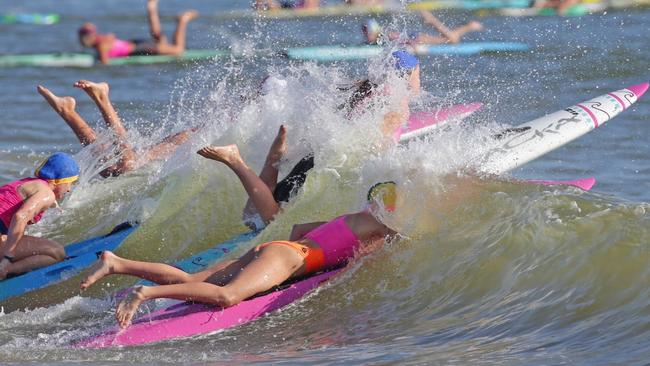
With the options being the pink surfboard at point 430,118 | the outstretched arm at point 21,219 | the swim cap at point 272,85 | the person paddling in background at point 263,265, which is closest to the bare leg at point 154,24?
the pink surfboard at point 430,118

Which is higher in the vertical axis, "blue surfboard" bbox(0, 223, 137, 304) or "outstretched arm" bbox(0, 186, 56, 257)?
"outstretched arm" bbox(0, 186, 56, 257)

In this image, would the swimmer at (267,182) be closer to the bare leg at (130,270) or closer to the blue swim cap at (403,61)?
the blue swim cap at (403,61)

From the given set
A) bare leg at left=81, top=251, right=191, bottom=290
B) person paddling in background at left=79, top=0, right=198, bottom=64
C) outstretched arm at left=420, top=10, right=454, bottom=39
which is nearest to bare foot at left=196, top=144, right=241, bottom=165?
bare leg at left=81, top=251, right=191, bottom=290

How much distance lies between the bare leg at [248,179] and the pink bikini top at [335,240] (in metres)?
0.86

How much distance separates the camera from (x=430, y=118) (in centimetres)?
1023

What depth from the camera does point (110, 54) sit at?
59.0 ft

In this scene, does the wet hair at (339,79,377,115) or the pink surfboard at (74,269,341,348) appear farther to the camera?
the wet hair at (339,79,377,115)

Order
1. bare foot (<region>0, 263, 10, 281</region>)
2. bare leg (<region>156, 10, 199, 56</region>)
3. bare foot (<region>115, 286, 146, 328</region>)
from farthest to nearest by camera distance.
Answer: bare leg (<region>156, 10, 199, 56</region>), bare foot (<region>0, 263, 10, 281</region>), bare foot (<region>115, 286, 146, 328</region>)

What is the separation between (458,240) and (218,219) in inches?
77.7

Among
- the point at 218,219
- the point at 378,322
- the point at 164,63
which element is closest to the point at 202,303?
the point at 378,322

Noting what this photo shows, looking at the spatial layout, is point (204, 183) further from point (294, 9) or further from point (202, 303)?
point (294, 9)

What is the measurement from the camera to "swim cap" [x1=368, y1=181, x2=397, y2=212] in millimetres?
6320

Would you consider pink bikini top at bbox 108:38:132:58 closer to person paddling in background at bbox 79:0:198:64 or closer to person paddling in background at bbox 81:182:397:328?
person paddling in background at bbox 79:0:198:64

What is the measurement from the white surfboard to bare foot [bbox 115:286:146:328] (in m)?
3.38
